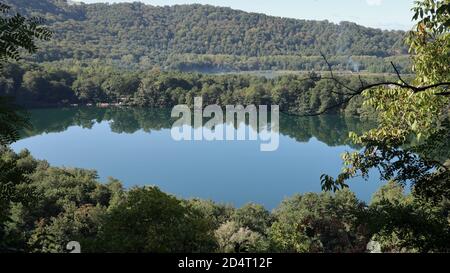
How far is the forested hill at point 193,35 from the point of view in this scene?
89625 millimetres

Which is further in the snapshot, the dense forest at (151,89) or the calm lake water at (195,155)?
the dense forest at (151,89)

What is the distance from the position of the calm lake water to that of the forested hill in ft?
143

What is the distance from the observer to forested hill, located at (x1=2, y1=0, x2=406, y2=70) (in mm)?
89625

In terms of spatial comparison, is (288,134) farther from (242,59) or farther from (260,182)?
(242,59)

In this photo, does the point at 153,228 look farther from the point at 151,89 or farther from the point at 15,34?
the point at 151,89

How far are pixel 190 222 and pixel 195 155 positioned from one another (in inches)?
877

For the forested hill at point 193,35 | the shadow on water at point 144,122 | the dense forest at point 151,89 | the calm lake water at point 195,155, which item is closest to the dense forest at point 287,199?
the dense forest at point 151,89

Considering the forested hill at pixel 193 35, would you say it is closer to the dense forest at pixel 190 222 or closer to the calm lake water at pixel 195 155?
the calm lake water at pixel 195 155

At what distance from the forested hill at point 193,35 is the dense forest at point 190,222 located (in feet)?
231

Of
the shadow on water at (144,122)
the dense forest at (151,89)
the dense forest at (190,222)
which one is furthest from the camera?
the dense forest at (151,89)

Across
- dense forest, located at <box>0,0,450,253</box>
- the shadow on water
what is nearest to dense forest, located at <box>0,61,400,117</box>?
dense forest, located at <box>0,0,450,253</box>

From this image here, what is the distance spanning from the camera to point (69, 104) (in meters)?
50.1

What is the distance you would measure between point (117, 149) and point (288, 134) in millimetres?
13683
